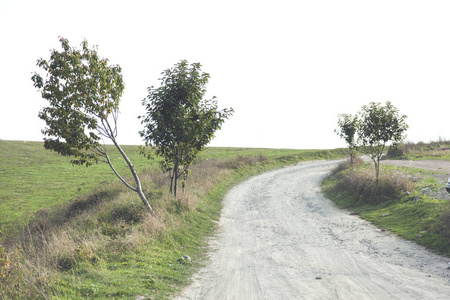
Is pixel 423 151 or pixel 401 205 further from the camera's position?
pixel 423 151

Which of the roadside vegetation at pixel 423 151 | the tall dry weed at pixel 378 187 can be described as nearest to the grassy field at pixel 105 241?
the tall dry weed at pixel 378 187

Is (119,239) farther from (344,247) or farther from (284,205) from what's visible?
(284,205)

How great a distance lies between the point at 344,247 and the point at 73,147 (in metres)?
10.8

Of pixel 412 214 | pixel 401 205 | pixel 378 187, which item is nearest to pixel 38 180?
pixel 378 187

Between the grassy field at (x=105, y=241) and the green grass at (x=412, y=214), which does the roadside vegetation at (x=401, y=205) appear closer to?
the green grass at (x=412, y=214)

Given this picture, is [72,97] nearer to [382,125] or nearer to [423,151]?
[382,125]

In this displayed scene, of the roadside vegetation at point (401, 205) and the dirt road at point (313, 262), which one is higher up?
the roadside vegetation at point (401, 205)

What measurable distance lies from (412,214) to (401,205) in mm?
1676

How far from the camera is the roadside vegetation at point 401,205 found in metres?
11.4

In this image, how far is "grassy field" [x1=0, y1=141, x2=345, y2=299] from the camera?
672 centimetres

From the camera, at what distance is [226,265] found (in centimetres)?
948

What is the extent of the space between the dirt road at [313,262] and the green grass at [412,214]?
60 centimetres

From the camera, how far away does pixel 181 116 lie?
13781mm

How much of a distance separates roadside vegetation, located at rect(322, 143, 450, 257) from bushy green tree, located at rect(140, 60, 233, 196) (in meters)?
9.17
